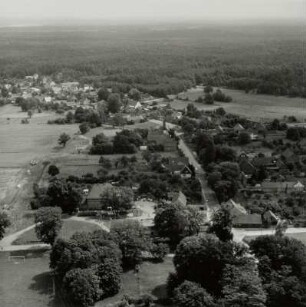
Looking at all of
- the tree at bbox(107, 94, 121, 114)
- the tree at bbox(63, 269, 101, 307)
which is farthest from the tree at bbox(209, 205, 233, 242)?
the tree at bbox(107, 94, 121, 114)

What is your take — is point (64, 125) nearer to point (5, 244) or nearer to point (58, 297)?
point (5, 244)

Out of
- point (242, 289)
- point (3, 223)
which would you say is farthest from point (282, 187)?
point (3, 223)

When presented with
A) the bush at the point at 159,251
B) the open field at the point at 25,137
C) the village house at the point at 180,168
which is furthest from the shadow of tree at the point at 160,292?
the open field at the point at 25,137

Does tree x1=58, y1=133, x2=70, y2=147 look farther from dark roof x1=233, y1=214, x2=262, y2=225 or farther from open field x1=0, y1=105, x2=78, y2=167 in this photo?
dark roof x1=233, y1=214, x2=262, y2=225

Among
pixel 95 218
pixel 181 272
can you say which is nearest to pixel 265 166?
pixel 95 218

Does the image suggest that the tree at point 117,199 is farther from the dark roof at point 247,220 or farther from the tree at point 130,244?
the dark roof at point 247,220
